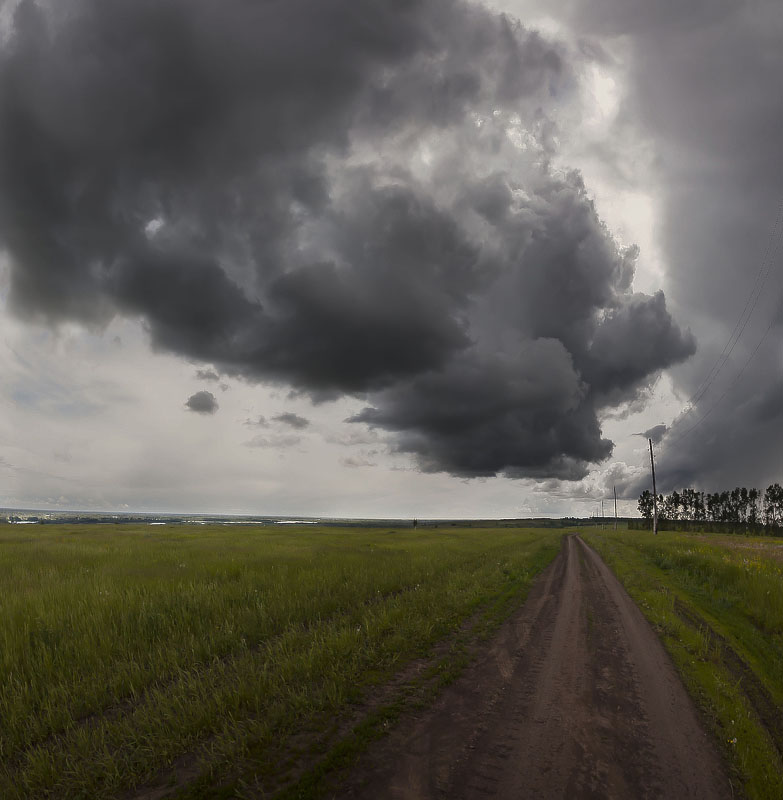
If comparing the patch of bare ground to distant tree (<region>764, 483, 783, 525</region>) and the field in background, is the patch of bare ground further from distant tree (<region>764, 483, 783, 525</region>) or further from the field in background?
distant tree (<region>764, 483, 783, 525</region>)

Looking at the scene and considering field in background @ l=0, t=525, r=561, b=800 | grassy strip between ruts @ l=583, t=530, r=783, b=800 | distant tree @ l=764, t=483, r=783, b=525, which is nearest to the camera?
field in background @ l=0, t=525, r=561, b=800

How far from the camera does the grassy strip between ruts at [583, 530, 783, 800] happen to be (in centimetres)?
564

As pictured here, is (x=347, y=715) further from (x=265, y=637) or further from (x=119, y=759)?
(x=265, y=637)

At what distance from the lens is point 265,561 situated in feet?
73.2

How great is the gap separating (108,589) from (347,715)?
11801mm

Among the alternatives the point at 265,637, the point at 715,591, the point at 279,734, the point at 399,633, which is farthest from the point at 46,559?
the point at 715,591

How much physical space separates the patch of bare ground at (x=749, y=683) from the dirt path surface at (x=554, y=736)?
1.03m

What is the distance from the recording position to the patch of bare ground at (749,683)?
654 cm

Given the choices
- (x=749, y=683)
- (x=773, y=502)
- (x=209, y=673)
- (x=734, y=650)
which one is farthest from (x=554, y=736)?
(x=773, y=502)

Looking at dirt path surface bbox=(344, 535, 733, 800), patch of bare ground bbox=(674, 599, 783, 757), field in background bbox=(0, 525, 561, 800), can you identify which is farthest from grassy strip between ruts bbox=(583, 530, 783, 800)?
field in background bbox=(0, 525, 561, 800)

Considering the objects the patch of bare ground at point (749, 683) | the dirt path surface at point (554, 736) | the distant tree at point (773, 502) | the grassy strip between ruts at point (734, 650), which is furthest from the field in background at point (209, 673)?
the distant tree at point (773, 502)

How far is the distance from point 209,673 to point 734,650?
12266mm

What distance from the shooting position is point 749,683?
8195 mm

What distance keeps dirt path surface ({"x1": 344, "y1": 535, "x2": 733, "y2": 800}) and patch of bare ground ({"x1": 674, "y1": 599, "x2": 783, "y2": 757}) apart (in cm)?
103
